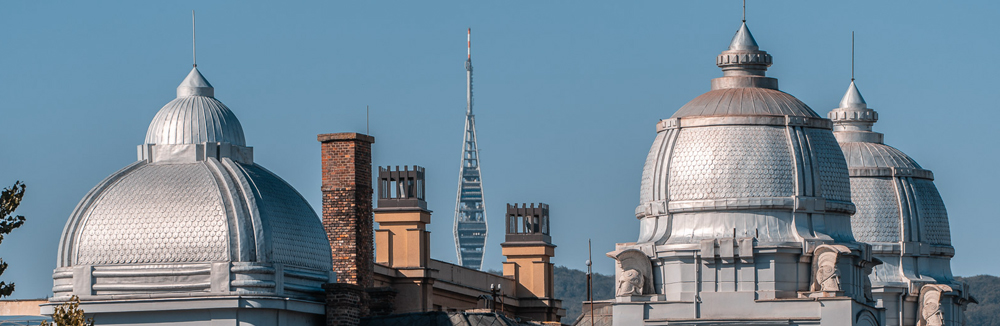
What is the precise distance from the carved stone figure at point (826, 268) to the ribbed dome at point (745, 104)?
4.18m

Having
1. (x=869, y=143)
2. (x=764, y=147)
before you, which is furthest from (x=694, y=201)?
(x=869, y=143)

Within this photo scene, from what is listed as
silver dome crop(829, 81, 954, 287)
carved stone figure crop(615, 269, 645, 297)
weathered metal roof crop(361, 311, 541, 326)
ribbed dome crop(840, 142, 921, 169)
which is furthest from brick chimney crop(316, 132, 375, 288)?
ribbed dome crop(840, 142, 921, 169)

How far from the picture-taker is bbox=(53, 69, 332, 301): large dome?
53.9 metres

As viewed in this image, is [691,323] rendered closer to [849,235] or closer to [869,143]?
[849,235]

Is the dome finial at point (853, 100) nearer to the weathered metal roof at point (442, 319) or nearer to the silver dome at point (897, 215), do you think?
the silver dome at point (897, 215)

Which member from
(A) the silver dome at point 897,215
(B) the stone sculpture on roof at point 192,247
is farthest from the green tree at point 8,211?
(A) the silver dome at point 897,215

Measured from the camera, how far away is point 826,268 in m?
55.6

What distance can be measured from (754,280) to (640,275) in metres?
3.25

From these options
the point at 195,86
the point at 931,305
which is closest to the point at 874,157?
the point at 931,305

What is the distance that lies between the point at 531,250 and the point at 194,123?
103 feet

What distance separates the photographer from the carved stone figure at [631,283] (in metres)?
57.1

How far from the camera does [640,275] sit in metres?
57.2

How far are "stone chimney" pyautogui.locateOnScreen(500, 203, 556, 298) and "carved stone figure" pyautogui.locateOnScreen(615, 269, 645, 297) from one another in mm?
29175

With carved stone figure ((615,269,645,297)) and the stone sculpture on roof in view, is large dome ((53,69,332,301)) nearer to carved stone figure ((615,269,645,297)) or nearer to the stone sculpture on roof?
the stone sculpture on roof
